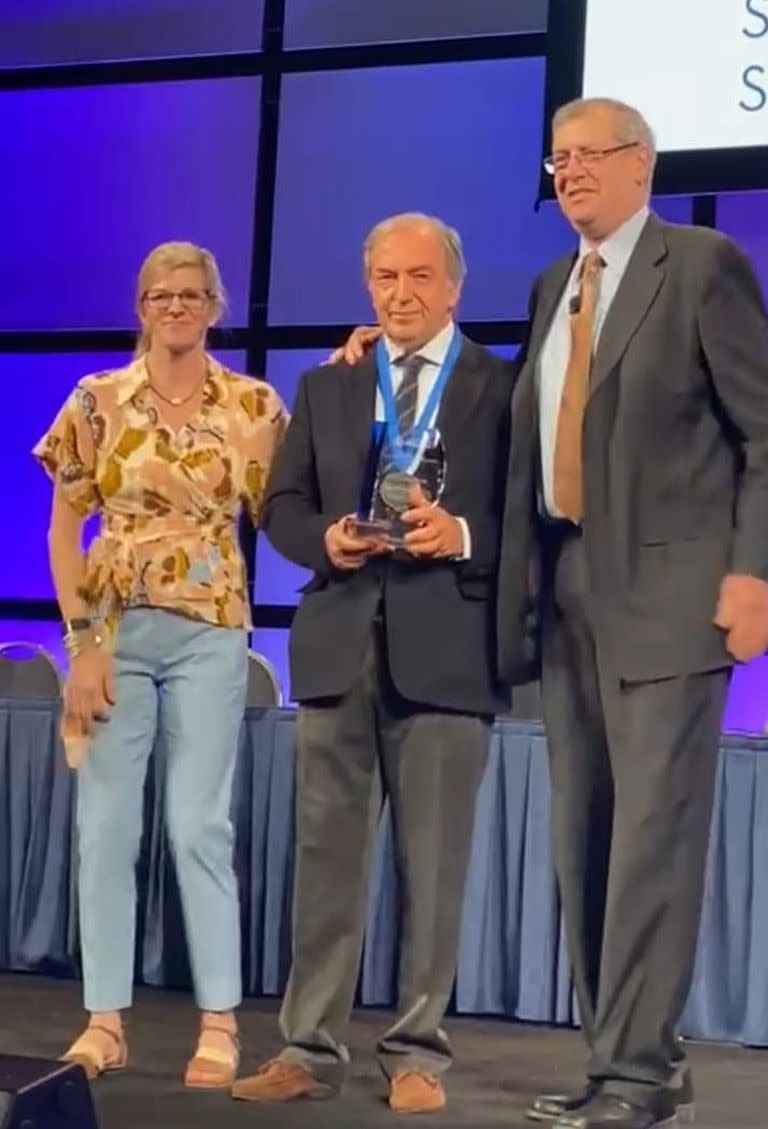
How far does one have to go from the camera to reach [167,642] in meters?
2.80

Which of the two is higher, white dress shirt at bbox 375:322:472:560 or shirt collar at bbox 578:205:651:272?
shirt collar at bbox 578:205:651:272

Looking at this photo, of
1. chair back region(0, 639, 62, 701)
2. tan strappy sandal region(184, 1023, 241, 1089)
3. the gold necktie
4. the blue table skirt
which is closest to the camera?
the gold necktie

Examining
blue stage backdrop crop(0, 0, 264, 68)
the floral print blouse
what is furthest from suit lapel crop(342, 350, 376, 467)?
blue stage backdrop crop(0, 0, 264, 68)

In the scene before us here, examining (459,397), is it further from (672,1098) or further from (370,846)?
(672,1098)

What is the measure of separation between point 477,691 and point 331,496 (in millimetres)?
365

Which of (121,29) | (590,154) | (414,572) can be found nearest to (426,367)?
(414,572)

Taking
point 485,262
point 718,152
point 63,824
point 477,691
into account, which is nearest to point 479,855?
point 63,824

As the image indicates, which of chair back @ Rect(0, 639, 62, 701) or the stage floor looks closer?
the stage floor

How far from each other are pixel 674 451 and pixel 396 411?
1.50 feet

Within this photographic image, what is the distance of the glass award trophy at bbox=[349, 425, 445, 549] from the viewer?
2.54 m

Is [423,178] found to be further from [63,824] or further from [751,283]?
[751,283]

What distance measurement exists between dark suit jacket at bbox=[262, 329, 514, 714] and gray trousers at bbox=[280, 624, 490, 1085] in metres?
0.04

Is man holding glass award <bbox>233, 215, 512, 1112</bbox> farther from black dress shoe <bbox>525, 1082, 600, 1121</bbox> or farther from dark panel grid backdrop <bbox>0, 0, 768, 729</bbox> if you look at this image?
dark panel grid backdrop <bbox>0, 0, 768, 729</bbox>

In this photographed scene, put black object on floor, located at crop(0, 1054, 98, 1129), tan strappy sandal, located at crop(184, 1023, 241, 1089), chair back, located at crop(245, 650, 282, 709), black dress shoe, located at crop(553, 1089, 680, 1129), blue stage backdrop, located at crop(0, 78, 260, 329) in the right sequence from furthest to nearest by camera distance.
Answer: blue stage backdrop, located at crop(0, 78, 260, 329), chair back, located at crop(245, 650, 282, 709), tan strappy sandal, located at crop(184, 1023, 241, 1089), black dress shoe, located at crop(553, 1089, 680, 1129), black object on floor, located at crop(0, 1054, 98, 1129)
